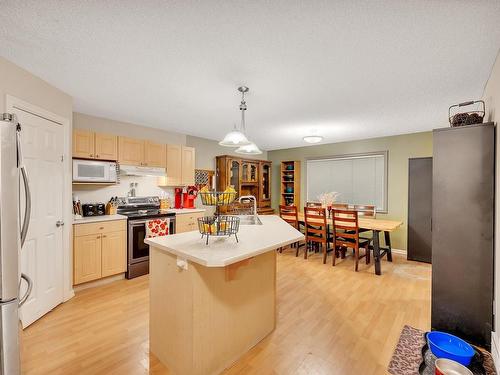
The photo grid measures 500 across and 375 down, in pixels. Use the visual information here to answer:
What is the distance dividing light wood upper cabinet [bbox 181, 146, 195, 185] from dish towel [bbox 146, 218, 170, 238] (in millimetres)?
991

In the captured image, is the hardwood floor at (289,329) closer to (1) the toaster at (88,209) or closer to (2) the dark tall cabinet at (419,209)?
(2) the dark tall cabinet at (419,209)

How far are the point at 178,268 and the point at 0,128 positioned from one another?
3.89ft

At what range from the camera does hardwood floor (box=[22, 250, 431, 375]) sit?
1.80 m

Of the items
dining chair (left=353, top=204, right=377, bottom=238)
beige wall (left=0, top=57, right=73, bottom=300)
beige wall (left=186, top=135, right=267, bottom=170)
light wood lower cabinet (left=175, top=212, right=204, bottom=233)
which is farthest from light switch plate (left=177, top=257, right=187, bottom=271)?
dining chair (left=353, top=204, right=377, bottom=238)

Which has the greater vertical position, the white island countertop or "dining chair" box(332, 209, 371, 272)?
the white island countertop

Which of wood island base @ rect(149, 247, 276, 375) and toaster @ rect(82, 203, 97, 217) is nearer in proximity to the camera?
wood island base @ rect(149, 247, 276, 375)

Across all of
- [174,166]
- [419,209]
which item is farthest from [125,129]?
[419,209]

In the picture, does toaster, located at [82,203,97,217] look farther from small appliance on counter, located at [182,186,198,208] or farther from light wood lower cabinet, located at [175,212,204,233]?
small appliance on counter, located at [182,186,198,208]

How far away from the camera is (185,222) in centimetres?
416

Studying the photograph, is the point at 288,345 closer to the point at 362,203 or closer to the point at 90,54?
the point at 90,54

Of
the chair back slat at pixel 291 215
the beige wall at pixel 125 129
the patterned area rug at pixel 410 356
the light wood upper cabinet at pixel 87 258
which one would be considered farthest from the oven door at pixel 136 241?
the patterned area rug at pixel 410 356

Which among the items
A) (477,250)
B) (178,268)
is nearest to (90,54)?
(178,268)

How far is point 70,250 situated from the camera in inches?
112

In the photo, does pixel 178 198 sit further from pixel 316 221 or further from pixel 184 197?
pixel 316 221
